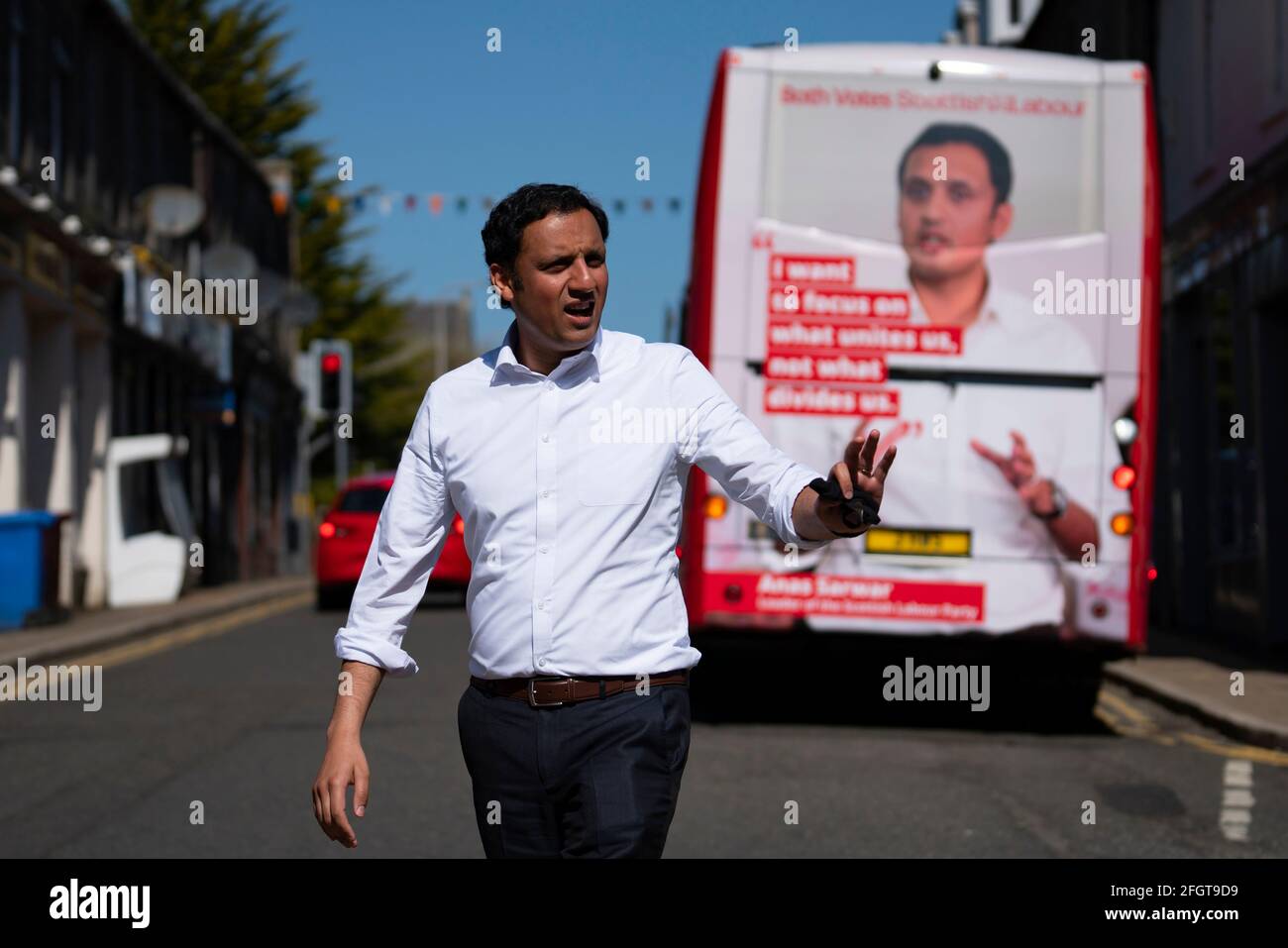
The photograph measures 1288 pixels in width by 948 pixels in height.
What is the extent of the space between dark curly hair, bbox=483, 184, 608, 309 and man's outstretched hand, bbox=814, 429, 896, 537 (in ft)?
2.42

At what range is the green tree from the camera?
5153 centimetres

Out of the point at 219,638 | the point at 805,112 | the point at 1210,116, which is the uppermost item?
the point at 1210,116

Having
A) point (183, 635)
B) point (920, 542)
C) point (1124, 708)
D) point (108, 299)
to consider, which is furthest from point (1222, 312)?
point (108, 299)

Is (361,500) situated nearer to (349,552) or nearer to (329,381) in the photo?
(349,552)

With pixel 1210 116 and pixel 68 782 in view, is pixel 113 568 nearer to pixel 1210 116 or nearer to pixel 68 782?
pixel 1210 116

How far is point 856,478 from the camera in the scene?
302cm

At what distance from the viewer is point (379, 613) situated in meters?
3.53

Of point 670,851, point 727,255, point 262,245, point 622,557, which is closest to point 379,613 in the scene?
point 622,557

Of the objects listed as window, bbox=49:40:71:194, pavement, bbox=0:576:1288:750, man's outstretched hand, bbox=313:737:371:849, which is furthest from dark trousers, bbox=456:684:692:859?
window, bbox=49:40:71:194

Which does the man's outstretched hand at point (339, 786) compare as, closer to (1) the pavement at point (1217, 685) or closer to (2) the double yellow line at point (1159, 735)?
(2) the double yellow line at point (1159, 735)

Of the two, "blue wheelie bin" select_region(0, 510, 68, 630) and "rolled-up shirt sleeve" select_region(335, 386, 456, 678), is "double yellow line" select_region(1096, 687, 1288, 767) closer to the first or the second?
"rolled-up shirt sleeve" select_region(335, 386, 456, 678)

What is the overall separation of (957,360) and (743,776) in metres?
2.74

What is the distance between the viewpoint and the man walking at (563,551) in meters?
3.39

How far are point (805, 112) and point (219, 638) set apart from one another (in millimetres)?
10327
